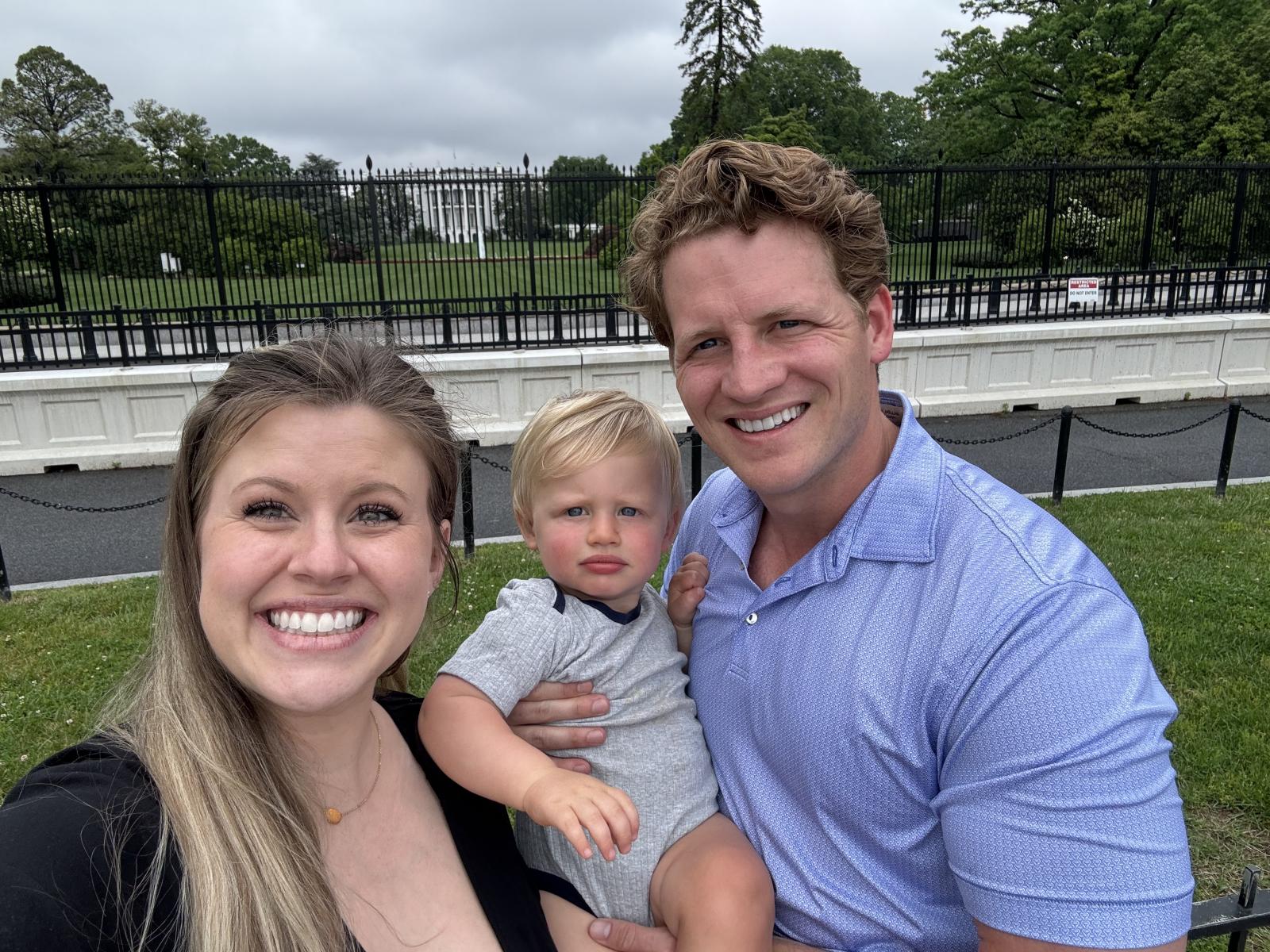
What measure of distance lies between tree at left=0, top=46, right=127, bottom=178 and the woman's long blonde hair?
172 ft

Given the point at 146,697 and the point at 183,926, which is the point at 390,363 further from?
the point at 183,926

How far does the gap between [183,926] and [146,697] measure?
41 centimetres

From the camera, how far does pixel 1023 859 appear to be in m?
1.35

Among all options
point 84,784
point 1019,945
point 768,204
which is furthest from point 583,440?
point 1019,945

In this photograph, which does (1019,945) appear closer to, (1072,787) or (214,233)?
(1072,787)

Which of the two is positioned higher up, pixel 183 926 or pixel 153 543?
pixel 183 926

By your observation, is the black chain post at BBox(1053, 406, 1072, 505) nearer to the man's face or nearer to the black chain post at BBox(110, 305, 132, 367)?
the man's face

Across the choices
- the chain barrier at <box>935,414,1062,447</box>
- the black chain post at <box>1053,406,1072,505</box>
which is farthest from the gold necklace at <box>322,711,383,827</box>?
the black chain post at <box>1053,406,1072,505</box>

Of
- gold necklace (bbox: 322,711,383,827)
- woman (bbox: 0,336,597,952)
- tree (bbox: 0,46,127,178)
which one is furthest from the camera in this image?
tree (bbox: 0,46,127,178)

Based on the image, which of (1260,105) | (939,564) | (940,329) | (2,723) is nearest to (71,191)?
(2,723)

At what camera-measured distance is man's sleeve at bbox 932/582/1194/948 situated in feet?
4.24

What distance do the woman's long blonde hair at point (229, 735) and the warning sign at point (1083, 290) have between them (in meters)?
14.3

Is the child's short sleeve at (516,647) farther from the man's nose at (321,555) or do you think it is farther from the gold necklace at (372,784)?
the man's nose at (321,555)

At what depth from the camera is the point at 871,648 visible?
1.62 meters
